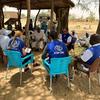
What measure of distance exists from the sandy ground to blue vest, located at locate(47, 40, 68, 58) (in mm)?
798

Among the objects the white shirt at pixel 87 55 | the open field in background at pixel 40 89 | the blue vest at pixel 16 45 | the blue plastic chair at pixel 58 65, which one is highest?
the blue vest at pixel 16 45

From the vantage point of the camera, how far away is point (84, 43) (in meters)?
12.4

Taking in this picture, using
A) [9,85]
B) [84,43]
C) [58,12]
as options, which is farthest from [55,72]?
[58,12]

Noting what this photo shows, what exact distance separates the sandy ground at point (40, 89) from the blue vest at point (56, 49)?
0.80m

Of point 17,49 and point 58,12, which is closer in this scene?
point 17,49

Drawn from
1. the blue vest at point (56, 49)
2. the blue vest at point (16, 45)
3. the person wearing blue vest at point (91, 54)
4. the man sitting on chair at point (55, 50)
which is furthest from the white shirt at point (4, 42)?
the person wearing blue vest at point (91, 54)

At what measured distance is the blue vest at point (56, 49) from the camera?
21.6ft

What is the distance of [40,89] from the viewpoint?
22.3 feet

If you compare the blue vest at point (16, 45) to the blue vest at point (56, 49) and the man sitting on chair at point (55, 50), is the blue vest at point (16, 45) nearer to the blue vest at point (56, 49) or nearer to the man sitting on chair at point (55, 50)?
the man sitting on chair at point (55, 50)

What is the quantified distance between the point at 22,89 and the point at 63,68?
43.7 inches

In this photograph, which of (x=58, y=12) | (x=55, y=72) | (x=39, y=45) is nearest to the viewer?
(x=55, y=72)

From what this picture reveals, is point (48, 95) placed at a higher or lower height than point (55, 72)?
lower

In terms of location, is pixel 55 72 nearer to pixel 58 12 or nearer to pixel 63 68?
pixel 63 68

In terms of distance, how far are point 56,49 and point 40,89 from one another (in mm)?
1035
